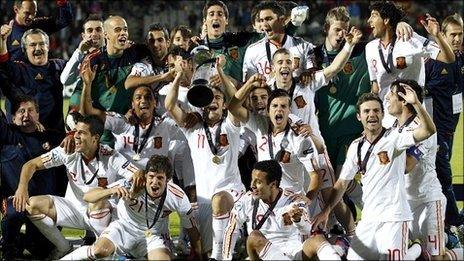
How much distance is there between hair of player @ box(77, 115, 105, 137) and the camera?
8.05 metres

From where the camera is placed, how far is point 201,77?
7883mm

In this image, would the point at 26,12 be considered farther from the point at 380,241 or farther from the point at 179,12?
the point at 179,12

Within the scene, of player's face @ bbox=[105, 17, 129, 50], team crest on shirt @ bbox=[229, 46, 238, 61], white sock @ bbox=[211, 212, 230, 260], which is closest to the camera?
white sock @ bbox=[211, 212, 230, 260]

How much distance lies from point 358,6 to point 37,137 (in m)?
16.5

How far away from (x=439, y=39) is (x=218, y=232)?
2468 mm

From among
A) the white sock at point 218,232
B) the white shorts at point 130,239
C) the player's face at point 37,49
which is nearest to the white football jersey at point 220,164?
the white sock at point 218,232

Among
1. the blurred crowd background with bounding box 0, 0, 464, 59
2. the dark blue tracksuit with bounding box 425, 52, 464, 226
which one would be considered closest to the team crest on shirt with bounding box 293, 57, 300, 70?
the dark blue tracksuit with bounding box 425, 52, 464, 226

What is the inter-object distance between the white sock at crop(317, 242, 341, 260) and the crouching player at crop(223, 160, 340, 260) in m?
0.06

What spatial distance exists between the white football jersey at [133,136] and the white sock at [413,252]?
240cm

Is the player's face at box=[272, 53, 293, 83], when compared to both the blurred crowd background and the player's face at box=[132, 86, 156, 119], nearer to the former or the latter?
the player's face at box=[132, 86, 156, 119]

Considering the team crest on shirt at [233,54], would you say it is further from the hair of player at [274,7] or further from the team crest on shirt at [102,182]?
the team crest on shirt at [102,182]

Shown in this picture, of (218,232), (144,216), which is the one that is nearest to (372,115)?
(218,232)

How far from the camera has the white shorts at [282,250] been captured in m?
7.16

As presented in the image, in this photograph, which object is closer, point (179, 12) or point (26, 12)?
point (26, 12)
